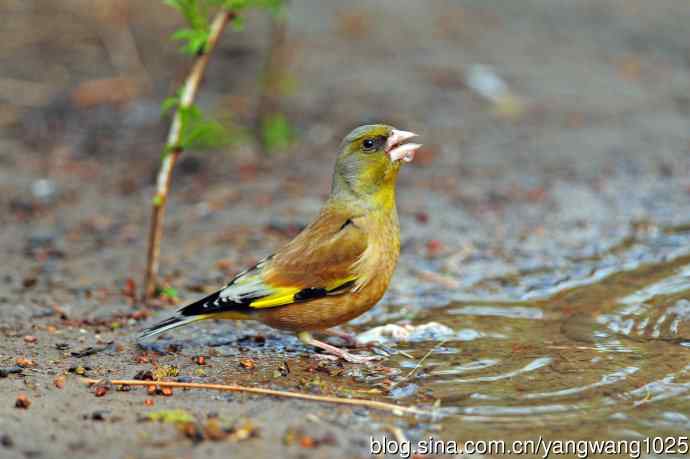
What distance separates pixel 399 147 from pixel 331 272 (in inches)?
34.7

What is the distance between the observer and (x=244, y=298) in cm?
512

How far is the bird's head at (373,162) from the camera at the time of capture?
18.2ft

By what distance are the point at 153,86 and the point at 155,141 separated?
1.05 metres

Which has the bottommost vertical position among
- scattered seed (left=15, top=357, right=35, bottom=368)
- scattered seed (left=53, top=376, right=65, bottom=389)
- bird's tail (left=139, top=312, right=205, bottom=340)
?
scattered seed (left=53, top=376, right=65, bottom=389)

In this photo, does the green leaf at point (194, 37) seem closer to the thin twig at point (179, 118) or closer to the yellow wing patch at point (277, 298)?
the thin twig at point (179, 118)

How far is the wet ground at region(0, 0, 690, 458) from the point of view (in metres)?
4.35

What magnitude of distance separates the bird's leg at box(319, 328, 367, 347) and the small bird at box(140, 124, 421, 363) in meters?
0.16

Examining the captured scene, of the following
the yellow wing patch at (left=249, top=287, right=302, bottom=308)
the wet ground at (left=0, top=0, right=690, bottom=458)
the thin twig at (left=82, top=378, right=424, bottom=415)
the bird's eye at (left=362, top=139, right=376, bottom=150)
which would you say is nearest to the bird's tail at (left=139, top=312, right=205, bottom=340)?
the wet ground at (left=0, top=0, right=690, bottom=458)

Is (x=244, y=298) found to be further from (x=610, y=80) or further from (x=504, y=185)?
(x=610, y=80)

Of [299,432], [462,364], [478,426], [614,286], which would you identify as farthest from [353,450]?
[614,286]

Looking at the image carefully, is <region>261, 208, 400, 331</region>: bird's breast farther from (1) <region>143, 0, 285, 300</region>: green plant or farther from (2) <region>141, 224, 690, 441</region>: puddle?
(1) <region>143, 0, 285, 300</region>: green plant

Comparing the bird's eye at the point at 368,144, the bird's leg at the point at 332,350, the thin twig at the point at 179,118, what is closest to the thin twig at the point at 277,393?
the bird's leg at the point at 332,350

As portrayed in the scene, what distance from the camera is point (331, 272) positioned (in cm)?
520

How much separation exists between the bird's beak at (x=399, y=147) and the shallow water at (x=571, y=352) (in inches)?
42.1
